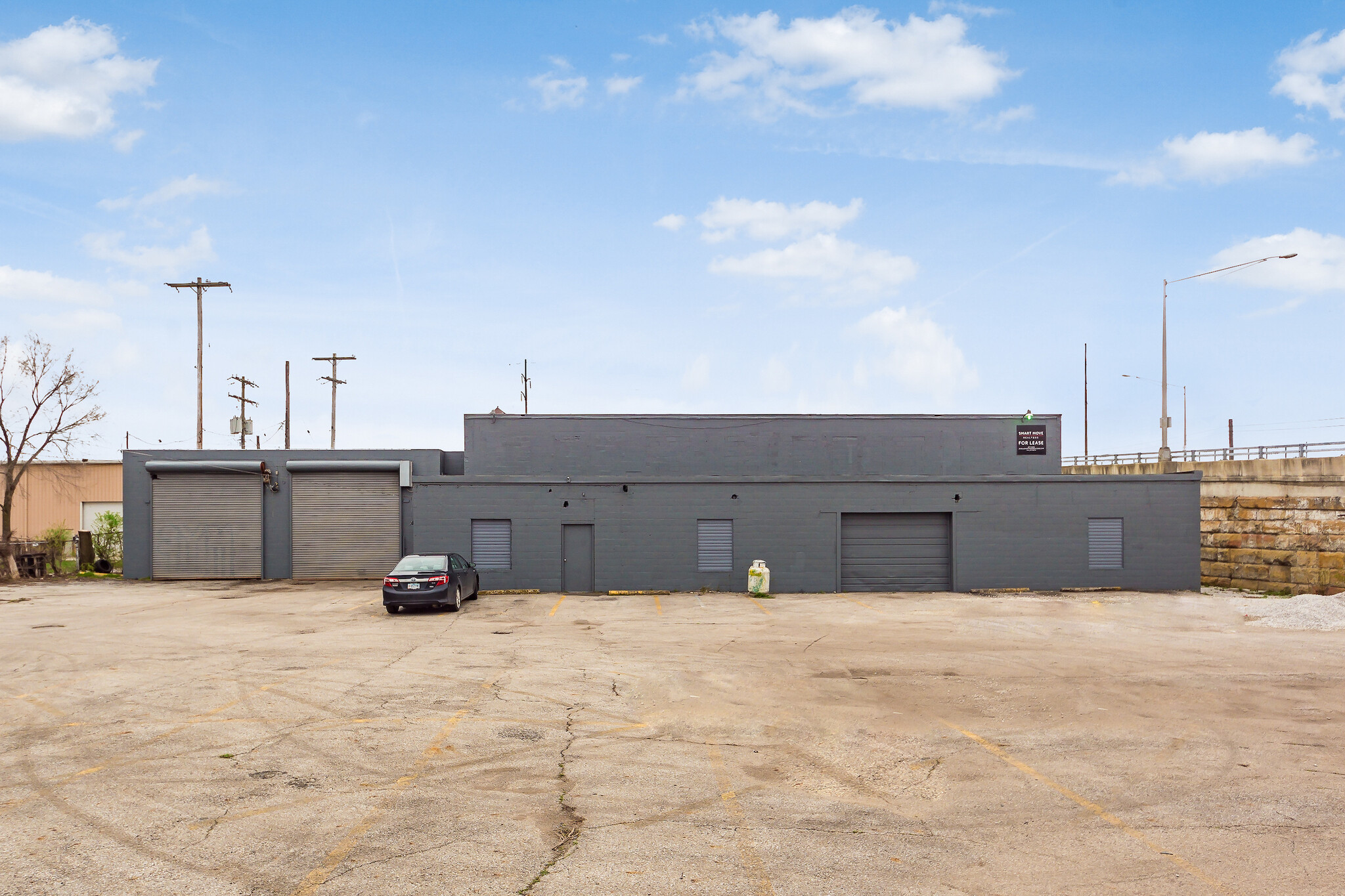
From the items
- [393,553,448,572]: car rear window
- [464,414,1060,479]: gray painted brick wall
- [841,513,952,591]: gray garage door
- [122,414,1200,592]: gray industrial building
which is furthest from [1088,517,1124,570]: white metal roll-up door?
[393,553,448,572]: car rear window

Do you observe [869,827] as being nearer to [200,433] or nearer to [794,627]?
[794,627]

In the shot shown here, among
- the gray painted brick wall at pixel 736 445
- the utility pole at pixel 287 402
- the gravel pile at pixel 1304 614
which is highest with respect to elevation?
the utility pole at pixel 287 402

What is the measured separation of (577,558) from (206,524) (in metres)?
15.6

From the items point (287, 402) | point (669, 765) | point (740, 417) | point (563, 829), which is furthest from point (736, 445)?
point (287, 402)

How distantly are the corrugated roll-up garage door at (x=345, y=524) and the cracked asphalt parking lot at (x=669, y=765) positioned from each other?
15.3 metres

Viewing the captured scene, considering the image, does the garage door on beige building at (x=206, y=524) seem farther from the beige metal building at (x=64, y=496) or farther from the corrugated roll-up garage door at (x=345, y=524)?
the beige metal building at (x=64, y=496)

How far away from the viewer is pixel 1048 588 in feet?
93.5

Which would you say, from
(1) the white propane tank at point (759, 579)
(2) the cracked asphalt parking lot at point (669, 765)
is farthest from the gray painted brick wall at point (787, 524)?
(2) the cracked asphalt parking lot at point (669, 765)

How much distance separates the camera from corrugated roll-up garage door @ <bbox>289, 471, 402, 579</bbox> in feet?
109

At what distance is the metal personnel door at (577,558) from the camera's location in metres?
28.6

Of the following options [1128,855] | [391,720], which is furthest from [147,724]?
[1128,855]

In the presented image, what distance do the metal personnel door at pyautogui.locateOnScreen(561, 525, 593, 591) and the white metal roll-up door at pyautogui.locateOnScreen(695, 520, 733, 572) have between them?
3.58 meters

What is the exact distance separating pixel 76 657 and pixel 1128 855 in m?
16.7

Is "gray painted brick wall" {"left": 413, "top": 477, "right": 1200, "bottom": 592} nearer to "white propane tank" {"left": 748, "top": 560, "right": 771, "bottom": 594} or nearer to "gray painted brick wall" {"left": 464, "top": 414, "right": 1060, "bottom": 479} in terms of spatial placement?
"white propane tank" {"left": 748, "top": 560, "right": 771, "bottom": 594}
